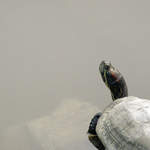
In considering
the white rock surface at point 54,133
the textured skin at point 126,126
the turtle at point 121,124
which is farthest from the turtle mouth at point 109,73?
the white rock surface at point 54,133

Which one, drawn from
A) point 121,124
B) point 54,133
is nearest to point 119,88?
point 121,124

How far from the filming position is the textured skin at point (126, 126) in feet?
4.13

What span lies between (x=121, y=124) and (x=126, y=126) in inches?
1.4

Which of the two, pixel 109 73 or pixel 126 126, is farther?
pixel 109 73

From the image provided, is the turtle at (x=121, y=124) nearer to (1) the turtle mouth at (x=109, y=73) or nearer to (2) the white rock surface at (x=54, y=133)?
(1) the turtle mouth at (x=109, y=73)

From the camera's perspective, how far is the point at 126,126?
133cm

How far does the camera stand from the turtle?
4.15ft

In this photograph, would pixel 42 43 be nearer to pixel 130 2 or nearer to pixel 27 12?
pixel 27 12

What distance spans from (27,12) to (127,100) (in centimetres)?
210

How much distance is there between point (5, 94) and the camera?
258 cm

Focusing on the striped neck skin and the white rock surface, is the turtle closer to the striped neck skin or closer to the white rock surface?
the striped neck skin

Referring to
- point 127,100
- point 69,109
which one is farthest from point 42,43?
point 127,100

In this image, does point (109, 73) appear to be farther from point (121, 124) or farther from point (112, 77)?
point (121, 124)

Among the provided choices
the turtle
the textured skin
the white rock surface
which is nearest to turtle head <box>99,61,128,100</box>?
the turtle
